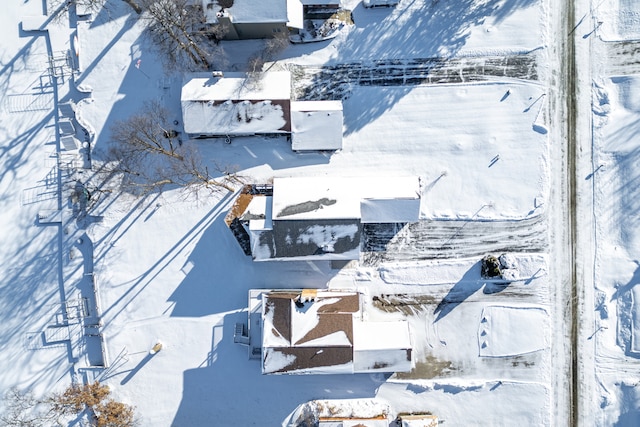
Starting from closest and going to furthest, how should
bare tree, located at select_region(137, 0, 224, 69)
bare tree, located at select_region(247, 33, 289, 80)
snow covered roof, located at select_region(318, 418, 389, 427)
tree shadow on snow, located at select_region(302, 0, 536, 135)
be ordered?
snow covered roof, located at select_region(318, 418, 389, 427)
bare tree, located at select_region(137, 0, 224, 69)
bare tree, located at select_region(247, 33, 289, 80)
tree shadow on snow, located at select_region(302, 0, 536, 135)

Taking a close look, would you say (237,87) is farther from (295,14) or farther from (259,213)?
(259,213)

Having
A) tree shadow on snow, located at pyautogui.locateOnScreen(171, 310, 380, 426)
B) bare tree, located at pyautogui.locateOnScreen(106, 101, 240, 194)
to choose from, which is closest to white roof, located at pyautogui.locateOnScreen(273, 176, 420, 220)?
bare tree, located at pyautogui.locateOnScreen(106, 101, 240, 194)

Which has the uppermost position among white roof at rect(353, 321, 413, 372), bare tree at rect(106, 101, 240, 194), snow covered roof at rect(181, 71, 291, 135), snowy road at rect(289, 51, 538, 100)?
snowy road at rect(289, 51, 538, 100)

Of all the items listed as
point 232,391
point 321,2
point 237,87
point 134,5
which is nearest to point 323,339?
point 232,391

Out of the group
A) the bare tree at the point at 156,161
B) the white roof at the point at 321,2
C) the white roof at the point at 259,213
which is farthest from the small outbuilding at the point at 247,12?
the white roof at the point at 259,213

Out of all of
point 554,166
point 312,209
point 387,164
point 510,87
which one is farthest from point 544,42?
point 312,209

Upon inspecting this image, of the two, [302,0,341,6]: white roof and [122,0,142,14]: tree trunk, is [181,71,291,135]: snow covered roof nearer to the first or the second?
[302,0,341,6]: white roof
